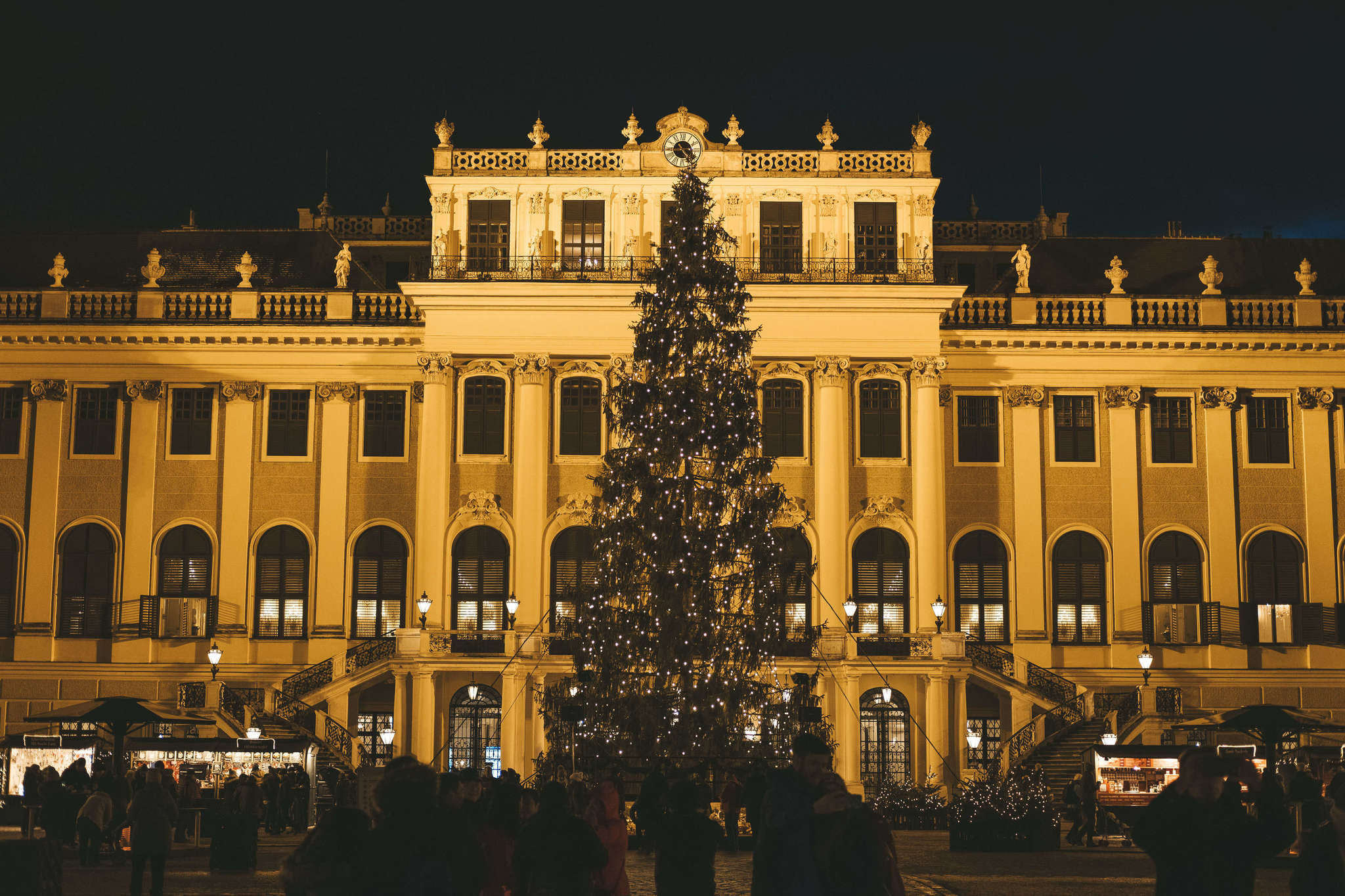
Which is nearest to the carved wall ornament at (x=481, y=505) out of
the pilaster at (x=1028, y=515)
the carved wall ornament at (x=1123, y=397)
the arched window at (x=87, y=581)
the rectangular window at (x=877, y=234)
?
the arched window at (x=87, y=581)

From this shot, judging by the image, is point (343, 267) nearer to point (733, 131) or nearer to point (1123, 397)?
point (733, 131)

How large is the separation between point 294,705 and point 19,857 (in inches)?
1183

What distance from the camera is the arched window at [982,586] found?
45.9m

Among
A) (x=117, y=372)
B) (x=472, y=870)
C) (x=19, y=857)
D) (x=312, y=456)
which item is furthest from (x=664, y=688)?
(x=117, y=372)

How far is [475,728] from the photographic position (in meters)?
44.5

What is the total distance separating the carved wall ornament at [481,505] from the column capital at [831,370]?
29.3 feet

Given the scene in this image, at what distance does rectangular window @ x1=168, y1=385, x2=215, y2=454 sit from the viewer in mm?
46531

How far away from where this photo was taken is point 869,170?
45.8 meters

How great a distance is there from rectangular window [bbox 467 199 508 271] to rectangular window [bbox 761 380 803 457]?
7.78m

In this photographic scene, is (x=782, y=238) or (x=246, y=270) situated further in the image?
(x=246, y=270)

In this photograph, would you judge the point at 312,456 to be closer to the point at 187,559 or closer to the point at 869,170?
the point at 187,559

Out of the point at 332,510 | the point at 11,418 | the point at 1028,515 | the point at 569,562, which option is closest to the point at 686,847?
the point at 569,562

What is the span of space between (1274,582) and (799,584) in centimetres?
1290

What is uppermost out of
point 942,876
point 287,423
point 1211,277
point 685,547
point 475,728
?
point 1211,277
